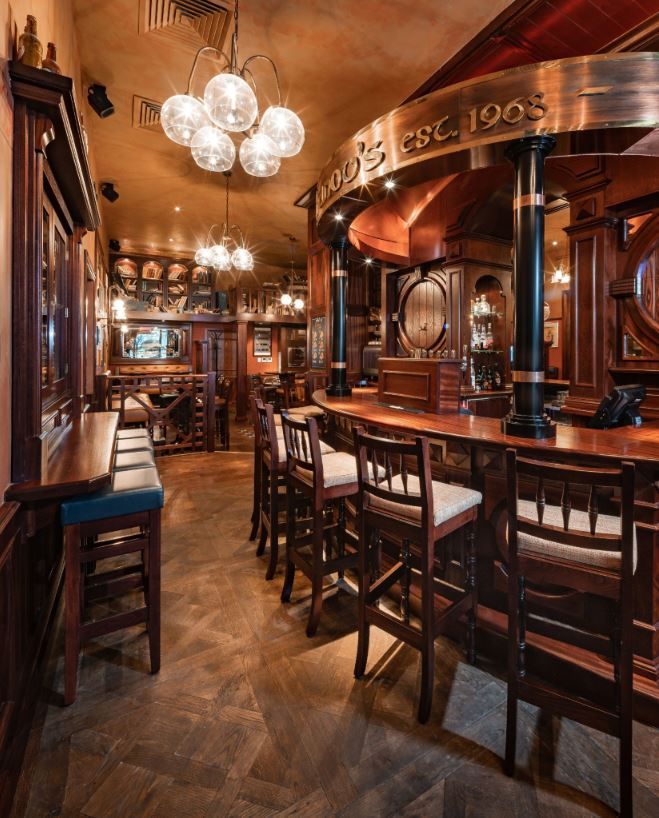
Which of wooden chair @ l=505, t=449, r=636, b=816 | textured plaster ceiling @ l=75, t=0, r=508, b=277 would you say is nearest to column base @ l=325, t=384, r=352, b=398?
wooden chair @ l=505, t=449, r=636, b=816

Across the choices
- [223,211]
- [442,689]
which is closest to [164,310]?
[223,211]

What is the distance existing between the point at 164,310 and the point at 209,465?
662 centimetres

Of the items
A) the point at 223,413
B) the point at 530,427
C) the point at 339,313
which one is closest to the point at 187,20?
the point at 339,313

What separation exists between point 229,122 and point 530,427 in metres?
2.52

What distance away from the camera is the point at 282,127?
2.78 meters

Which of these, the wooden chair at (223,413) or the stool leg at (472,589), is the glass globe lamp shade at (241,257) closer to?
the wooden chair at (223,413)

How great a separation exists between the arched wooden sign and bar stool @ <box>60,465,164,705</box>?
99.0 inches

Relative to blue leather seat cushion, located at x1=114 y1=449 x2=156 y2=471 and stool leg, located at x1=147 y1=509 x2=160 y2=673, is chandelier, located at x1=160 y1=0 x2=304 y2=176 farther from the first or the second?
stool leg, located at x1=147 y1=509 x2=160 y2=673

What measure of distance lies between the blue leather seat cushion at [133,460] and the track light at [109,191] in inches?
211

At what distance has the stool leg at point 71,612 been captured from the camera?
5.79 ft

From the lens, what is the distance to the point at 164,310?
1096 centimetres

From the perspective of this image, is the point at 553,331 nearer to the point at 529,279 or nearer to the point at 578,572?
the point at 529,279

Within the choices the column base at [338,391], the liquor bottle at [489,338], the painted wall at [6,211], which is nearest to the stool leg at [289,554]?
the painted wall at [6,211]

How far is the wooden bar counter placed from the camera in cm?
173
